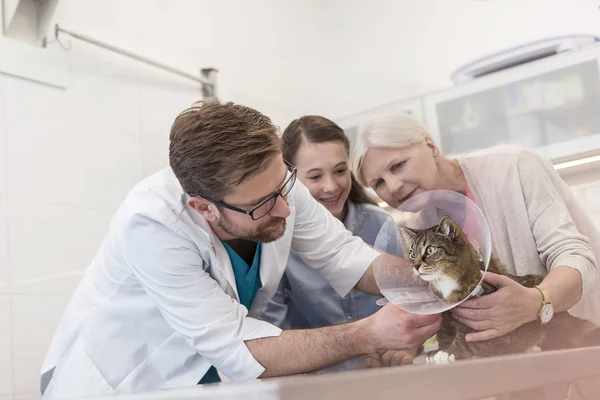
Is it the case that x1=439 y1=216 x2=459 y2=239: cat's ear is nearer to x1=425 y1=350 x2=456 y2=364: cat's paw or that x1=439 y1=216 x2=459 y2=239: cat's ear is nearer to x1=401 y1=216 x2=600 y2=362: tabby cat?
x1=401 y1=216 x2=600 y2=362: tabby cat

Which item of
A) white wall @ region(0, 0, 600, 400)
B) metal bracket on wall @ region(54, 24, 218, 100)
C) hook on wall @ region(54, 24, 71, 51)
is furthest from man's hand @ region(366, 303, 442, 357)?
hook on wall @ region(54, 24, 71, 51)

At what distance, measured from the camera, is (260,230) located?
80 centimetres

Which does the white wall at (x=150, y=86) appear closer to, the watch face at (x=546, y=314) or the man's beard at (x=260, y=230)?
the man's beard at (x=260, y=230)

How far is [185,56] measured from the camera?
1.44 meters

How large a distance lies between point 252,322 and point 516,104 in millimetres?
582

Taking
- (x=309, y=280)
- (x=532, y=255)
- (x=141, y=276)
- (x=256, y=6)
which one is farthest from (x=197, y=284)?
(x=256, y=6)

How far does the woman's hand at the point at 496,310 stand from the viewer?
656mm

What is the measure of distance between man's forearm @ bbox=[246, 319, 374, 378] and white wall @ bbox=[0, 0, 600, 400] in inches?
21.2

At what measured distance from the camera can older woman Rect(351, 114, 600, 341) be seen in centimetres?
69

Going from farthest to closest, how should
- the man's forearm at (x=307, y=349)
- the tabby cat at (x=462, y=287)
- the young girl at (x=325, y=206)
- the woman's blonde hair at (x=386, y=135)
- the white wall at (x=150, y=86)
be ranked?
the white wall at (x=150, y=86) → the young girl at (x=325, y=206) → the woman's blonde hair at (x=386, y=135) → the man's forearm at (x=307, y=349) → the tabby cat at (x=462, y=287)

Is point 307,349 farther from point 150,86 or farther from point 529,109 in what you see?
point 150,86

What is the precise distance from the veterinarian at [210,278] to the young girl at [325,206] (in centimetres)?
3

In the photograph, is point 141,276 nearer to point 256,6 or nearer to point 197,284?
point 197,284

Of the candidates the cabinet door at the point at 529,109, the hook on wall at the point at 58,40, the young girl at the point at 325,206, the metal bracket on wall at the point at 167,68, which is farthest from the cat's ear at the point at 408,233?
the hook on wall at the point at 58,40
